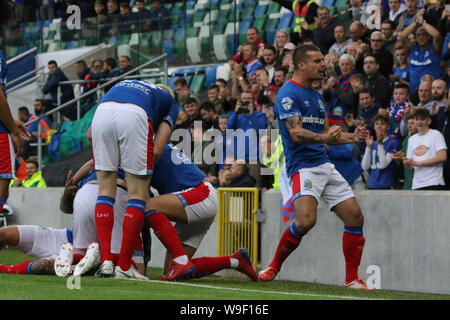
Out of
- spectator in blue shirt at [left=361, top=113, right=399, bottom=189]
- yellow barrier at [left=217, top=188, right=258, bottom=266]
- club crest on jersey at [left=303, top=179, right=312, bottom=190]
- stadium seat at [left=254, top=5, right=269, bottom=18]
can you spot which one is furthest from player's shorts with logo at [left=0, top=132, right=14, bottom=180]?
stadium seat at [left=254, top=5, right=269, bottom=18]

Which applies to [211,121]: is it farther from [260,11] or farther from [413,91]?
[260,11]

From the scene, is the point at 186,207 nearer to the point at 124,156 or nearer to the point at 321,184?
the point at 124,156

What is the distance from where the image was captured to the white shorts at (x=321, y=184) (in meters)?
6.76

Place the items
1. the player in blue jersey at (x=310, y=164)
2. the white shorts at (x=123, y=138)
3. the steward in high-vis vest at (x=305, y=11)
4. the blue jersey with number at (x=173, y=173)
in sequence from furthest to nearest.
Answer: the steward in high-vis vest at (x=305, y=11), the player in blue jersey at (x=310, y=164), the blue jersey with number at (x=173, y=173), the white shorts at (x=123, y=138)

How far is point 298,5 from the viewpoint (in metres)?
13.6

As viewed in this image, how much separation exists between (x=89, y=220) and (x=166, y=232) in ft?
2.13

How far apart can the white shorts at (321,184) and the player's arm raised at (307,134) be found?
0.98 ft

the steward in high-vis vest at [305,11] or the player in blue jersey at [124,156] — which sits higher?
the steward in high-vis vest at [305,11]

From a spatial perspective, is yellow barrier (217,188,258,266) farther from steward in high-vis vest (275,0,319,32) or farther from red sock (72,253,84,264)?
steward in high-vis vest (275,0,319,32)

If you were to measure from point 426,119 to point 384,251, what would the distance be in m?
2.07

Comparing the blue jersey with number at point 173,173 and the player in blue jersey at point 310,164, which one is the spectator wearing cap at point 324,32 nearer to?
the player in blue jersey at point 310,164

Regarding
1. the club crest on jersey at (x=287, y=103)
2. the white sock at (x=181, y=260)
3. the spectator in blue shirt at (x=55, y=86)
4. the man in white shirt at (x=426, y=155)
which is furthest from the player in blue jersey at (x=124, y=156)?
the spectator in blue shirt at (x=55, y=86)

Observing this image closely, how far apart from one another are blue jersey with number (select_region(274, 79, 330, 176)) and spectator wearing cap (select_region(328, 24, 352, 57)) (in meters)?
5.03
